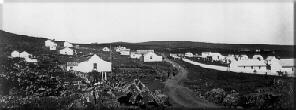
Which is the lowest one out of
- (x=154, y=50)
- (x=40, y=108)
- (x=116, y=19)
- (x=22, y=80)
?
(x=40, y=108)

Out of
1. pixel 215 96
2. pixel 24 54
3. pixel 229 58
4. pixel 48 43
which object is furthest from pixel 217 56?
pixel 24 54

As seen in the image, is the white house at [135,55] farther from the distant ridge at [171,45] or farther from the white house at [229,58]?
the white house at [229,58]

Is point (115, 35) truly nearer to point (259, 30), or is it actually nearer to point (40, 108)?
point (40, 108)

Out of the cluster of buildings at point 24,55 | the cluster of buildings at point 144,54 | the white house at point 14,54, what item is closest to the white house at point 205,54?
the cluster of buildings at point 144,54

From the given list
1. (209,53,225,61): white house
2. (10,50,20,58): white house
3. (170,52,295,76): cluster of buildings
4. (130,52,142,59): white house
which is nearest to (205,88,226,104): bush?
(170,52,295,76): cluster of buildings

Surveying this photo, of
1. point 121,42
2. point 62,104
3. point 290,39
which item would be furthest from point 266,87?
point 62,104
